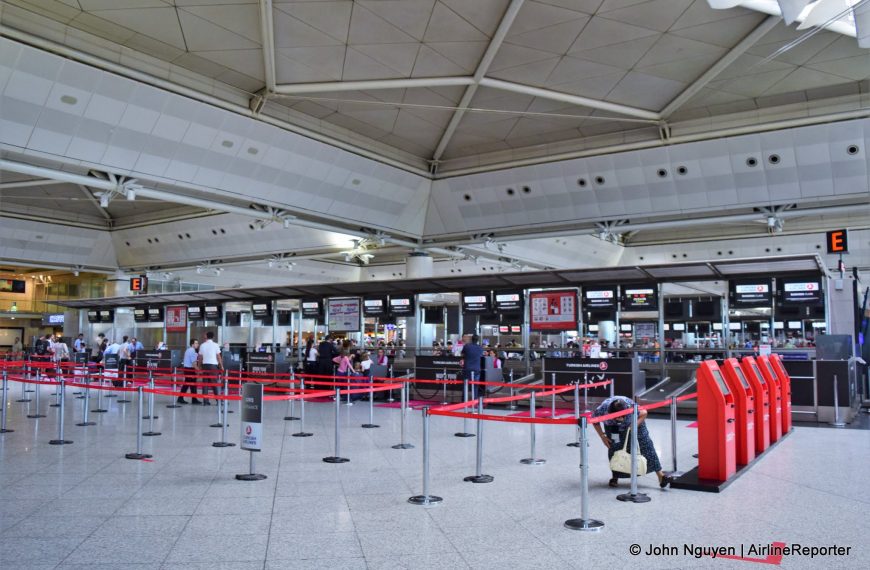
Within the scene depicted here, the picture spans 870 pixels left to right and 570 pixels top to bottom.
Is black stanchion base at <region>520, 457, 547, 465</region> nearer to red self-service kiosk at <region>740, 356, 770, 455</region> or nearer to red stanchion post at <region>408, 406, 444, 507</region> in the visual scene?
red stanchion post at <region>408, 406, 444, 507</region>

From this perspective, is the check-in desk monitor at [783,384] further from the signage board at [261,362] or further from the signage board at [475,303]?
the signage board at [261,362]

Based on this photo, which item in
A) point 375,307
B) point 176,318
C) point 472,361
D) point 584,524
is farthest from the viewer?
point 176,318

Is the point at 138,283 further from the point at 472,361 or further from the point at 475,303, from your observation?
the point at 472,361

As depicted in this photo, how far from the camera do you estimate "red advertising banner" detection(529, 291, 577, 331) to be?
16734 mm

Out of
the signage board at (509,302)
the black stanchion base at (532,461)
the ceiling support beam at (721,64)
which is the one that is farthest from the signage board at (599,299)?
the black stanchion base at (532,461)

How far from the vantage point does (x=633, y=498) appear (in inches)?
247

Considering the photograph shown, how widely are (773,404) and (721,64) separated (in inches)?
324

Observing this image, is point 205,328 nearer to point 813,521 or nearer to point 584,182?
point 584,182

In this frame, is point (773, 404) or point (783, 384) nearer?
point (773, 404)

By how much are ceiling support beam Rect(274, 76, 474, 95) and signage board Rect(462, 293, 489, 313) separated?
5588 mm

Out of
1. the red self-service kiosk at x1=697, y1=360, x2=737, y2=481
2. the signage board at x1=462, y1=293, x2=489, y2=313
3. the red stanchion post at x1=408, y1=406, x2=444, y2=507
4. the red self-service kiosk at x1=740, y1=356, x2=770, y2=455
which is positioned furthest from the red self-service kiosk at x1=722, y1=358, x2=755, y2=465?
the signage board at x1=462, y1=293, x2=489, y2=313

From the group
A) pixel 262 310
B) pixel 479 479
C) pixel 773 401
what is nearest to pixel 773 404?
pixel 773 401

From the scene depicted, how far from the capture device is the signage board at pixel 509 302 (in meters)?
17.5

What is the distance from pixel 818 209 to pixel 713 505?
15.4 meters
